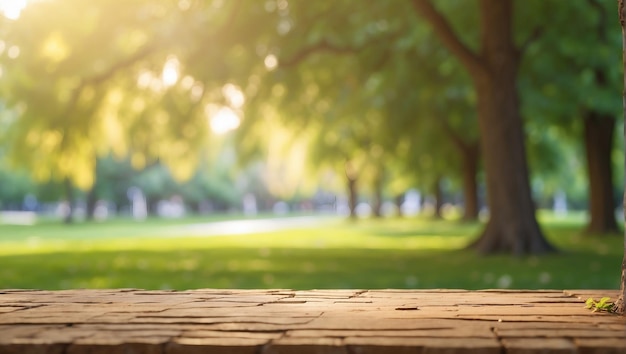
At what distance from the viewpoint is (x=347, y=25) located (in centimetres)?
2120

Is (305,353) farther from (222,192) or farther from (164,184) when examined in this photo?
(222,192)

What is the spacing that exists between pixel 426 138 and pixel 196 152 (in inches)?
433

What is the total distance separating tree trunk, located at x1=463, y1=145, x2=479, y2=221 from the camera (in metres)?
37.4

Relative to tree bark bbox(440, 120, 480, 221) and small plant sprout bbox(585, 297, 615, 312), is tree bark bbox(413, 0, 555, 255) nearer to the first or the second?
small plant sprout bbox(585, 297, 615, 312)

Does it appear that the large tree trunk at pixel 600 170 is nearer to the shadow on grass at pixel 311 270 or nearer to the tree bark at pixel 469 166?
the tree bark at pixel 469 166

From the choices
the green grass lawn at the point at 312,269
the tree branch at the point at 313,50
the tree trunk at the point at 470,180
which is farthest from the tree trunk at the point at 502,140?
the tree trunk at the point at 470,180

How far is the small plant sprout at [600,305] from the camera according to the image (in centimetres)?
465

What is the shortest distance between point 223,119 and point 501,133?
350 inches

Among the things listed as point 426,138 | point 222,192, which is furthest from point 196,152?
point 222,192

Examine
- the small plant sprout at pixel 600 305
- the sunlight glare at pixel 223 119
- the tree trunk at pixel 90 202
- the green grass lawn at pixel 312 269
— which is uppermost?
the sunlight glare at pixel 223 119

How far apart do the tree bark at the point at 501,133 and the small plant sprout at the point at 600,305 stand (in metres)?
12.3

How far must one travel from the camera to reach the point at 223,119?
77.0 ft

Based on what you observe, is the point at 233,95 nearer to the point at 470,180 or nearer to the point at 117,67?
the point at 117,67

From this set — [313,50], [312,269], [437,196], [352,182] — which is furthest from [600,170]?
[352,182]
